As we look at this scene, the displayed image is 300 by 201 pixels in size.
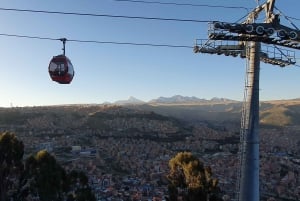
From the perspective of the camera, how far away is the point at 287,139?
377 feet

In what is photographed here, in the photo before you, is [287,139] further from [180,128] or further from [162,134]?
[162,134]

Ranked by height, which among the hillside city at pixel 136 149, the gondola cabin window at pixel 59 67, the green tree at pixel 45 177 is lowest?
the hillside city at pixel 136 149

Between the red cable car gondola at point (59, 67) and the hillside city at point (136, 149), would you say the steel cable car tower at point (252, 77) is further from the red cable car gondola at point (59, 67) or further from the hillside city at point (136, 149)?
the hillside city at point (136, 149)

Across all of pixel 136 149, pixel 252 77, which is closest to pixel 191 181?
pixel 252 77

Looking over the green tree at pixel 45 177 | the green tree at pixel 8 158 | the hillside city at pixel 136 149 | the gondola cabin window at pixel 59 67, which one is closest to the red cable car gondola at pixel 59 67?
the gondola cabin window at pixel 59 67

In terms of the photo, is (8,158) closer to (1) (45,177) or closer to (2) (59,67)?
(1) (45,177)

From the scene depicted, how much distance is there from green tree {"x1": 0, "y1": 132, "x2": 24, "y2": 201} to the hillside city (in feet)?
44.6

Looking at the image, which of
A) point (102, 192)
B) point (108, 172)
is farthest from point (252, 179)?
point (108, 172)

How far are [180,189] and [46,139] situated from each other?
57.2 meters

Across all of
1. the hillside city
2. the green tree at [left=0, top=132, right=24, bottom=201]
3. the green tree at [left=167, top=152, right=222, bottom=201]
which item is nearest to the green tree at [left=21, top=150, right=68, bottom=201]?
the green tree at [left=0, top=132, right=24, bottom=201]

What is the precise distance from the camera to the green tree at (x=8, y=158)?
90.2 ft

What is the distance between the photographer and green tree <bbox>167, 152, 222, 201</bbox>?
2344 cm

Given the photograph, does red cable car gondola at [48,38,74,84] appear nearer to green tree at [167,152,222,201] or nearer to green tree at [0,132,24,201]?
green tree at [167,152,222,201]

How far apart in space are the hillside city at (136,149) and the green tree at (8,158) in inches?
536
